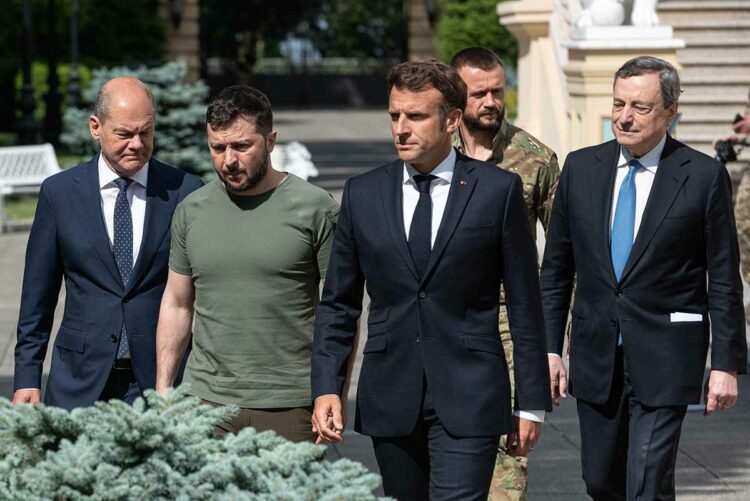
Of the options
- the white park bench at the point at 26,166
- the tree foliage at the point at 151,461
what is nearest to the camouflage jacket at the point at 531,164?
the tree foliage at the point at 151,461

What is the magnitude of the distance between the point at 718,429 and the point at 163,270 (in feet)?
14.8

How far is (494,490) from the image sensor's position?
632 centimetres

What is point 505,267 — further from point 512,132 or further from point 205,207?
point 512,132

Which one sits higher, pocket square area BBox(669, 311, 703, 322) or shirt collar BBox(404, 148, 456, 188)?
shirt collar BBox(404, 148, 456, 188)

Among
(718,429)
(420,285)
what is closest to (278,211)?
(420,285)

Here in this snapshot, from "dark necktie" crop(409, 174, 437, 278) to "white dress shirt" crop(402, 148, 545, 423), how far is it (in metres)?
0.02

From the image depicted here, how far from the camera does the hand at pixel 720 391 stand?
18.7 ft

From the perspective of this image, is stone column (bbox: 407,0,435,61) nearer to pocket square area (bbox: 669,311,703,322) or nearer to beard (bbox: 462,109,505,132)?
beard (bbox: 462,109,505,132)

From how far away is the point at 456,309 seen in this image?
5.00m

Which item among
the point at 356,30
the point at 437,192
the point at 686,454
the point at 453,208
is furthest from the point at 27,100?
the point at 356,30

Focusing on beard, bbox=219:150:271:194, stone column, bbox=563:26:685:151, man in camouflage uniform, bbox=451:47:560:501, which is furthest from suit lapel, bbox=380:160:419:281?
stone column, bbox=563:26:685:151

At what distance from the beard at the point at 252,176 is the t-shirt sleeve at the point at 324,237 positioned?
0.25m

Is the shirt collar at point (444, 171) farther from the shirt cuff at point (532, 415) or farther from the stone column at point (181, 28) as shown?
the stone column at point (181, 28)

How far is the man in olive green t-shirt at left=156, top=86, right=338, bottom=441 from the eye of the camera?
5.38 m
